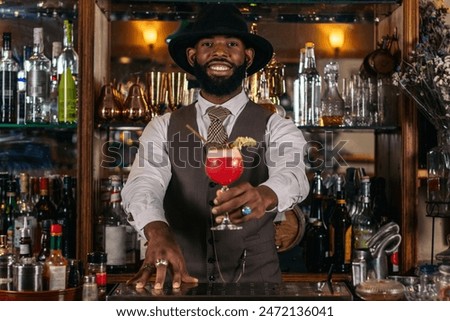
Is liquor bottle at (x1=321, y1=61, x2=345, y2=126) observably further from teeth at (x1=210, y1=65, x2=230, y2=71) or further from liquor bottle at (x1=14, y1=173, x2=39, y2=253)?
liquor bottle at (x1=14, y1=173, x2=39, y2=253)

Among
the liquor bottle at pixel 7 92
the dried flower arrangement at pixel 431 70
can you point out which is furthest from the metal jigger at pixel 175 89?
the dried flower arrangement at pixel 431 70

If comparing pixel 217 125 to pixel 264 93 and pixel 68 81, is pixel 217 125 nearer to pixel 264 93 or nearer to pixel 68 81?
pixel 264 93

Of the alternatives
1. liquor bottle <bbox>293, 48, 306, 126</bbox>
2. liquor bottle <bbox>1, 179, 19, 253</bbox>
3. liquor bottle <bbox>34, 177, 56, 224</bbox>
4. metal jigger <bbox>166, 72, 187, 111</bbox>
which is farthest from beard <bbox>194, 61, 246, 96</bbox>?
liquor bottle <bbox>1, 179, 19, 253</bbox>

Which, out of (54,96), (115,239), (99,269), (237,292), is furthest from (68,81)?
(237,292)

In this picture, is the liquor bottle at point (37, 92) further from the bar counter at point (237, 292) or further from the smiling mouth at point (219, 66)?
the bar counter at point (237, 292)

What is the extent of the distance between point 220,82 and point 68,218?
87cm

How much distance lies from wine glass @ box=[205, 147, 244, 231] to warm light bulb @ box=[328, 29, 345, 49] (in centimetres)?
133

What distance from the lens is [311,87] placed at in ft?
11.5

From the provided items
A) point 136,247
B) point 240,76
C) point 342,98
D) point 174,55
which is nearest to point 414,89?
point 342,98

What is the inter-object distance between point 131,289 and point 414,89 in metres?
1.48

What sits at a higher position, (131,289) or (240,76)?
(240,76)
